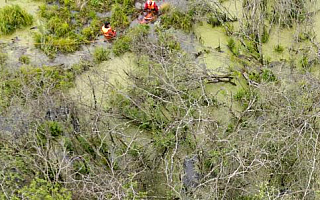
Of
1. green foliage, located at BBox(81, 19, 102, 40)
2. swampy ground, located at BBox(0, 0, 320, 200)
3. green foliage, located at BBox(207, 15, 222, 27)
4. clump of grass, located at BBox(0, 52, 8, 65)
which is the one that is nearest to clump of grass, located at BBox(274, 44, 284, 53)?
swampy ground, located at BBox(0, 0, 320, 200)

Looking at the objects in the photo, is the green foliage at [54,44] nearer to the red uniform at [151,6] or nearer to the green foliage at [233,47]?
the red uniform at [151,6]

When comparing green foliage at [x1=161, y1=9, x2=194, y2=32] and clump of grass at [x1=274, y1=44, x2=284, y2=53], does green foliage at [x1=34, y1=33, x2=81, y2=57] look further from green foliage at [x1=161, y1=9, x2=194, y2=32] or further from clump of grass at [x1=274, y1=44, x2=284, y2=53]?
clump of grass at [x1=274, y1=44, x2=284, y2=53]

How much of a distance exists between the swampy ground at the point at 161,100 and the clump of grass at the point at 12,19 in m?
0.02

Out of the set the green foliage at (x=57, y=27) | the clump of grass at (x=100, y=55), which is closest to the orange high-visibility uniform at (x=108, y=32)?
the clump of grass at (x=100, y=55)

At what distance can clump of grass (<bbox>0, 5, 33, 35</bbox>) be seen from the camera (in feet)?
25.4

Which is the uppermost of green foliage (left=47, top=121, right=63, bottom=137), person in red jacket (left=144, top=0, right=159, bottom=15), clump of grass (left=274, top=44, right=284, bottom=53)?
person in red jacket (left=144, top=0, right=159, bottom=15)

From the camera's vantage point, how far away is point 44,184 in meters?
4.76

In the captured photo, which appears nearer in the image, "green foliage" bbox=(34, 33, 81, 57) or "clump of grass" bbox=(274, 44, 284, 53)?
"clump of grass" bbox=(274, 44, 284, 53)

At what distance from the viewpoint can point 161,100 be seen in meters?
5.83

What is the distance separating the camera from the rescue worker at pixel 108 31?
766 cm

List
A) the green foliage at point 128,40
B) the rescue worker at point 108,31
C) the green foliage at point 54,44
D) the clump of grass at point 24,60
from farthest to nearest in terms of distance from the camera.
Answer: the rescue worker at point 108,31
the green foliage at point 54,44
the green foliage at point 128,40
the clump of grass at point 24,60

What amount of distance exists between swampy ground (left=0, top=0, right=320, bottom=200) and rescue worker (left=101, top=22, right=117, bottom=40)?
16cm

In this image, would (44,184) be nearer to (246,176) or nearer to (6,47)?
(246,176)

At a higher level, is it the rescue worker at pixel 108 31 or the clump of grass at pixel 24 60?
the rescue worker at pixel 108 31
